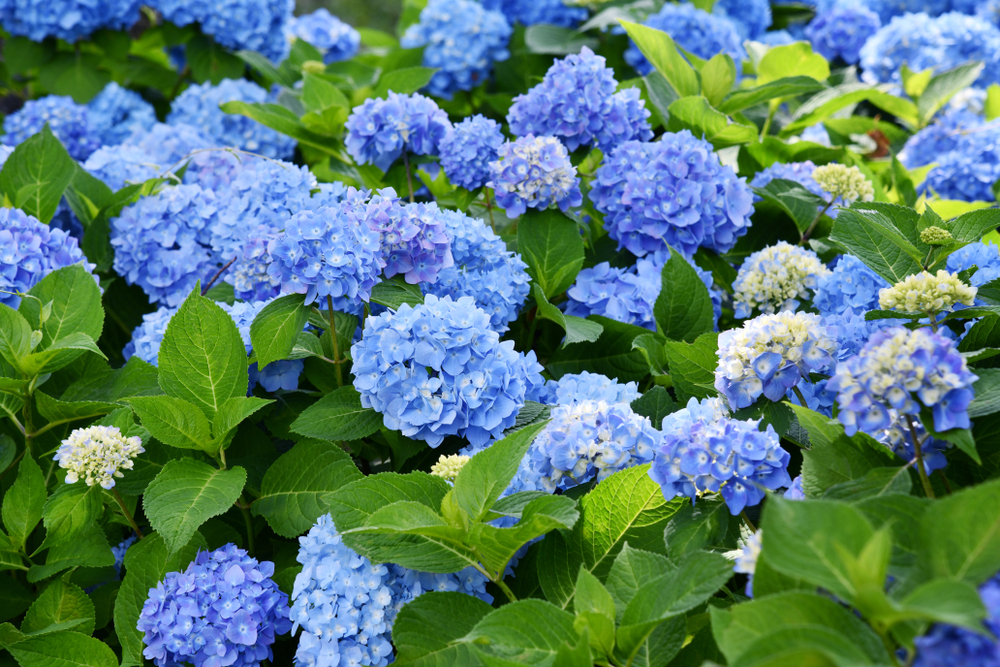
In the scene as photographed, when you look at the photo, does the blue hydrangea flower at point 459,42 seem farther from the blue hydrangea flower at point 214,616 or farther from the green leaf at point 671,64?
the blue hydrangea flower at point 214,616

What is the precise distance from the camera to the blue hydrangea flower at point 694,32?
295 cm

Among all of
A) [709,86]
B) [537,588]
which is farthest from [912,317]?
[709,86]

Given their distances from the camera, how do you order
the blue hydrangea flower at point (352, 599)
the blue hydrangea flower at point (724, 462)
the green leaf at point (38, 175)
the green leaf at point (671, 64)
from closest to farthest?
the blue hydrangea flower at point (724, 462), the blue hydrangea flower at point (352, 599), the green leaf at point (38, 175), the green leaf at point (671, 64)

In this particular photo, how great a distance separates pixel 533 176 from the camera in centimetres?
181

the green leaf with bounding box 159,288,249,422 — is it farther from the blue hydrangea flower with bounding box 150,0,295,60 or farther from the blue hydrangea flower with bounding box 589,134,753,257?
the blue hydrangea flower with bounding box 150,0,295,60

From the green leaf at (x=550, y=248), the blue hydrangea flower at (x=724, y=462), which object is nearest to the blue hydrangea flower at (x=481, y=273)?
the green leaf at (x=550, y=248)

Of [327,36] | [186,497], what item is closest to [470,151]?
[186,497]

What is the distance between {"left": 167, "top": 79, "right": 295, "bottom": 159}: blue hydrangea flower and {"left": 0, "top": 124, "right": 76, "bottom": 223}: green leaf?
67 centimetres

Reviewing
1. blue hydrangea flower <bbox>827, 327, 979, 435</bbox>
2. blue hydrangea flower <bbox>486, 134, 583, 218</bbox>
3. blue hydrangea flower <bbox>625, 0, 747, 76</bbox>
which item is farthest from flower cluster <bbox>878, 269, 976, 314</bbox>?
blue hydrangea flower <bbox>625, 0, 747, 76</bbox>

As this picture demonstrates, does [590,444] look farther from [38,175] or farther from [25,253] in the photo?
[38,175]

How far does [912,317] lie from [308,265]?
99 cm

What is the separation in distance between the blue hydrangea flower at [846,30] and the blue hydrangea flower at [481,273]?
95.3 inches

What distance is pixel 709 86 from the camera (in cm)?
236

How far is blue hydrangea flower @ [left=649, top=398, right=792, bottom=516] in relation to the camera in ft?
3.68
